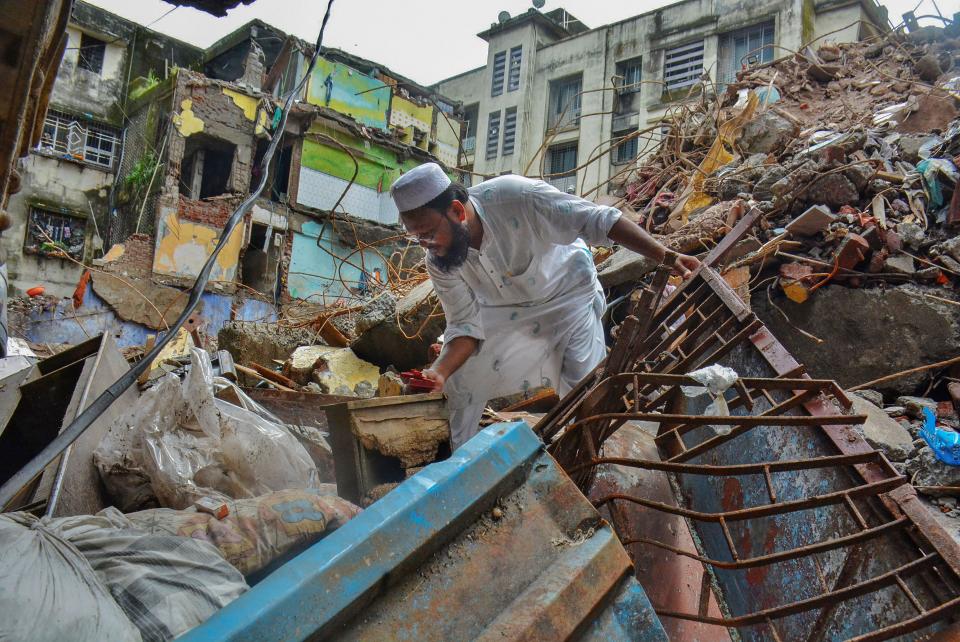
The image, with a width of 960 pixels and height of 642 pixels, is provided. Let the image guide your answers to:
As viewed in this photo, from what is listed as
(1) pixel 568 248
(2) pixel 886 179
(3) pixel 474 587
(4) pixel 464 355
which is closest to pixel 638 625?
(3) pixel 474 587

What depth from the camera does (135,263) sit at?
16.2 meters

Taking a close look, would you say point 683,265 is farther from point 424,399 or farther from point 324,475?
point 324,475

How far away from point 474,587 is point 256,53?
20.7 metres

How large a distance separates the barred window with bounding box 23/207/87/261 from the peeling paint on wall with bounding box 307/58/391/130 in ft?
25.5

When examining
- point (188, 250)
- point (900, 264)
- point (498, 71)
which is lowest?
point (900, 264)

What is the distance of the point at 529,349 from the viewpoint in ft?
10.7

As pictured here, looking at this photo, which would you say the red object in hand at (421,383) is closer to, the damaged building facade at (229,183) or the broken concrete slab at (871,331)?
the broken concrete slab at (871,331)

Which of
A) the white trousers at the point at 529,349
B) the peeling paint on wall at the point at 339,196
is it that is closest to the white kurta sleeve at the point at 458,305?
the white trousers at the point at 529,349

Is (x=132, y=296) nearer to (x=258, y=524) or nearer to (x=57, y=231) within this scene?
(x=57, y=231)

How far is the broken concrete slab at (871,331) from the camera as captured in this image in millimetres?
4266

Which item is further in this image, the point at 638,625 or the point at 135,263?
the point at 135,263

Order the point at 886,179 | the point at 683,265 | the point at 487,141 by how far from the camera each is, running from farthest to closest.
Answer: the point at 487,141
the point at 886,179
the point at 683,265

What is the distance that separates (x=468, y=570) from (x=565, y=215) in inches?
78.8

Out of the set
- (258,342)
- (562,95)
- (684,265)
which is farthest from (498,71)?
(684,265)
